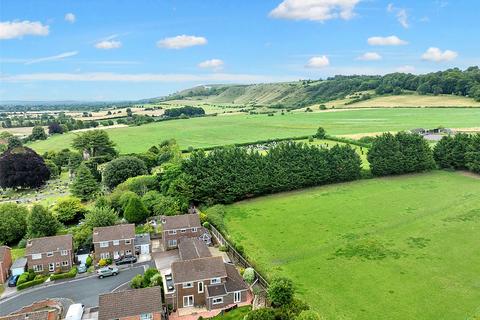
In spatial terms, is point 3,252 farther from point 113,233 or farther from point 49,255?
point 113,233

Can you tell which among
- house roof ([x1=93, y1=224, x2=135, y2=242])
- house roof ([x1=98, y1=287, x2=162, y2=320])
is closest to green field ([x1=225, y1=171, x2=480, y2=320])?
house roof ([x1=98, y1=287, x2=162, y2=320])

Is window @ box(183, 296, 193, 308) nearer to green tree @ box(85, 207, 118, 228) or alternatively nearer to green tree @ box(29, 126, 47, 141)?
green tree @ box(85, 207, 118, 228)

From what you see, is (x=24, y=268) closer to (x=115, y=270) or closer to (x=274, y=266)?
(x=115, y=270)

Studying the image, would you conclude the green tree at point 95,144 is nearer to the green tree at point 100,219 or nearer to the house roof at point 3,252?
the green tree at point 100,219

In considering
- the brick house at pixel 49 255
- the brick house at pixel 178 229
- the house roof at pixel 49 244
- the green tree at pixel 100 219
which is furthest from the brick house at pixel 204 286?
the green tree at pixel 100 219

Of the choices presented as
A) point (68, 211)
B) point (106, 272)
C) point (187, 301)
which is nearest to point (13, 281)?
point (106, 272)

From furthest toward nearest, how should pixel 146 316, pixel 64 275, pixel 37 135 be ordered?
pixel 37 135 → pixel 64 275 → pixel 146 316
